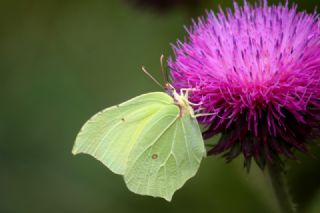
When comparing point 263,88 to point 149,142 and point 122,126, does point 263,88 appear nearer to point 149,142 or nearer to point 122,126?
point 149,142

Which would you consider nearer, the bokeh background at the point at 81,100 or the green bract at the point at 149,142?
the green bract at the point at 149,142

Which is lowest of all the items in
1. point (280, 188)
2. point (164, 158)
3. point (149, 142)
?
point (280, 188)

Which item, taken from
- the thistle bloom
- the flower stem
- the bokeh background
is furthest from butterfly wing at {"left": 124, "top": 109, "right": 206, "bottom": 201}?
the bokeh background

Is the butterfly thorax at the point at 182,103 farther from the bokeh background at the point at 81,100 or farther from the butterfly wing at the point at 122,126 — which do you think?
the bokeh background at the point at 81,100

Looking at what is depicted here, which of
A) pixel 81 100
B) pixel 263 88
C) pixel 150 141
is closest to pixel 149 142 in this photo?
pixel 150 141

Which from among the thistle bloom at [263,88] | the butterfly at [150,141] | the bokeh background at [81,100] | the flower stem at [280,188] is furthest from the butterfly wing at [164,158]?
the bokeh background at [81,100]

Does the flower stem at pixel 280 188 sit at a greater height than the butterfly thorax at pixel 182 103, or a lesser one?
lesser
